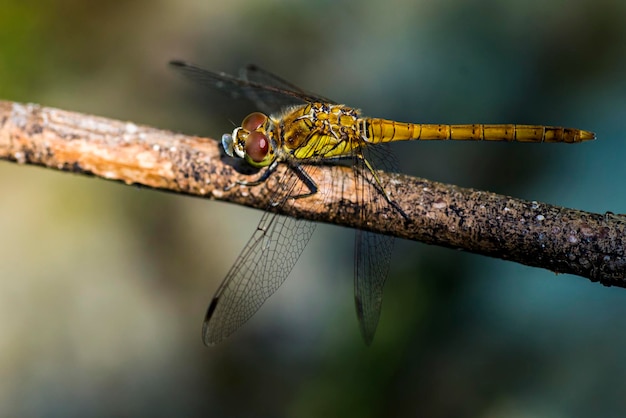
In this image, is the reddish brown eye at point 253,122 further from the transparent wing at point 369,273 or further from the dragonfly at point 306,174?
the transparent wing at point 369,273

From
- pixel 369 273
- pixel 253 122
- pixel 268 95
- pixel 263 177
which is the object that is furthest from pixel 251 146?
pixel 268 95

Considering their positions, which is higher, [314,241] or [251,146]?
[251,146]

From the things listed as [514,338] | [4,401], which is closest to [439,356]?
[514,338]

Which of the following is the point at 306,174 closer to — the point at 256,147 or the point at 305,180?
the point at 305,180

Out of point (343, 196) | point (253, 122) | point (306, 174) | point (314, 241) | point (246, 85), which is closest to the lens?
point (343, 196)

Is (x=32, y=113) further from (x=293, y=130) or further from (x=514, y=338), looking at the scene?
(x=514, y=338)

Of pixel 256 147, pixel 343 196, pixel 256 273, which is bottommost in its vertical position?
pixel 256 273

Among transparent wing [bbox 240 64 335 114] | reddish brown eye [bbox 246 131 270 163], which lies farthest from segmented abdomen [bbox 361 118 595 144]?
reddish brown eye [bbox 246 131 270 163]

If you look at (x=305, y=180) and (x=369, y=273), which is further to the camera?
(x=369, y=273)
